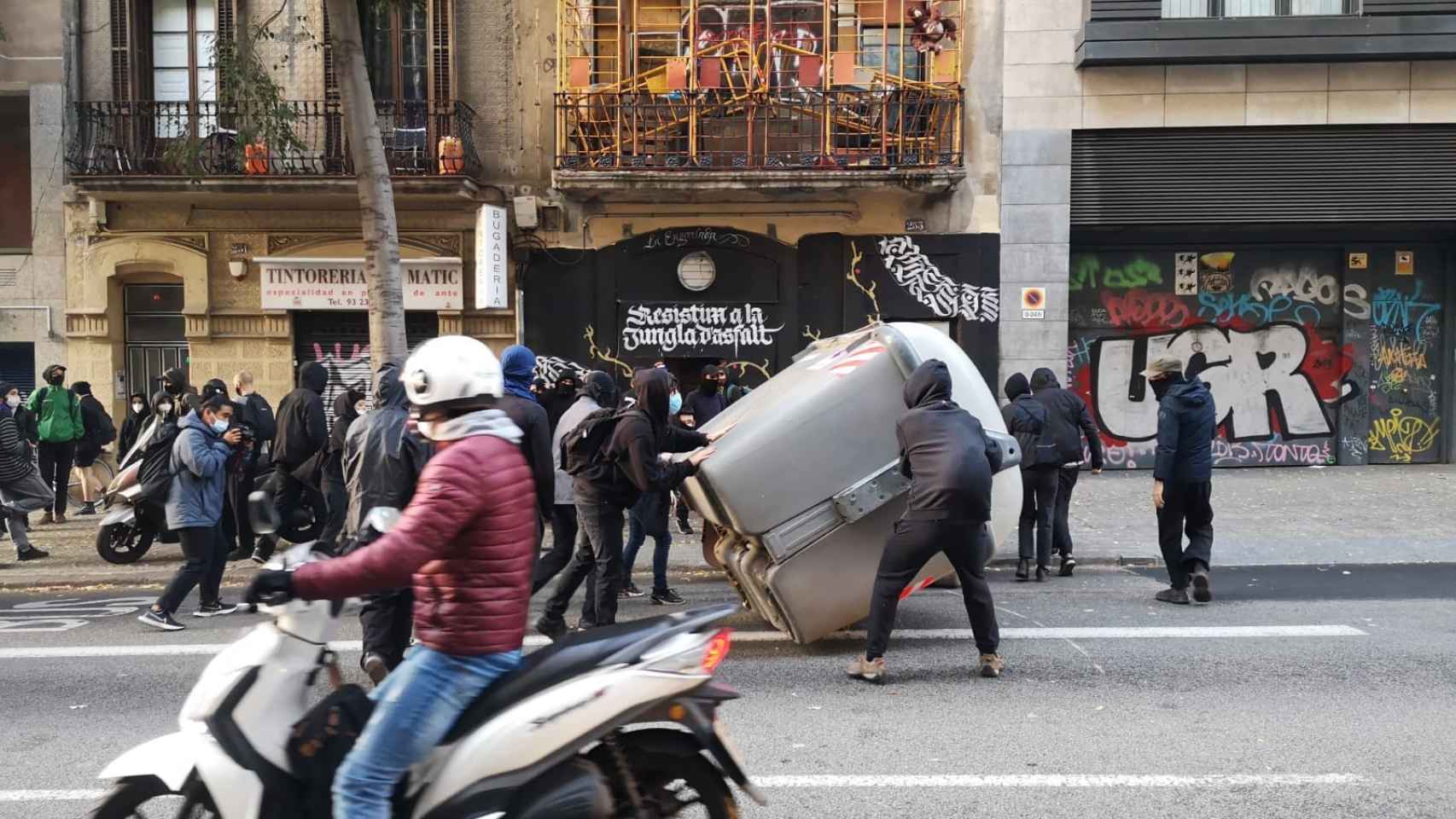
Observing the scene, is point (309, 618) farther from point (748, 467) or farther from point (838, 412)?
point (838, 412)

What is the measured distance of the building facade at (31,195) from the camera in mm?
15492

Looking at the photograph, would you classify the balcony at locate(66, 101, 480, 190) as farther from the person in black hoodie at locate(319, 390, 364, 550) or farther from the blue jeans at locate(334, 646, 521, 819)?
the blue jeans at locate(334, 646, 521, 819)

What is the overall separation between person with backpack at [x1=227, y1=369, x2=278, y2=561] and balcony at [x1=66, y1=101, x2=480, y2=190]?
15.4 ft

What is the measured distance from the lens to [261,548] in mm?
9188

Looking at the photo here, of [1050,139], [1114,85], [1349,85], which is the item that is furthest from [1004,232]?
[1349,85]

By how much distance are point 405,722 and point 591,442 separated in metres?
3.67

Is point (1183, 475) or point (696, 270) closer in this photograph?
point (1183, 475)

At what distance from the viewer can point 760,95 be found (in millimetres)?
14859

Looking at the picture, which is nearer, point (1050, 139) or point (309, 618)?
point (309, 618)

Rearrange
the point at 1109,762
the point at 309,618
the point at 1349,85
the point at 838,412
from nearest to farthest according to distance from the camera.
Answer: the point at 309,618
the point at 1109,762
the point at 838,412
the point at 1349,85

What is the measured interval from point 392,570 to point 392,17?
1448 centimetres

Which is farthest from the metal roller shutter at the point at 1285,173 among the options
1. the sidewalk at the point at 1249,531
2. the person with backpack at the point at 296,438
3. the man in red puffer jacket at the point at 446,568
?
the man in red puffer jacket at the point at 446,568

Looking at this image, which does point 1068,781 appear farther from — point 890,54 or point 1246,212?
point 890,54

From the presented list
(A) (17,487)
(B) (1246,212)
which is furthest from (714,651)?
(B) (1246,212)
